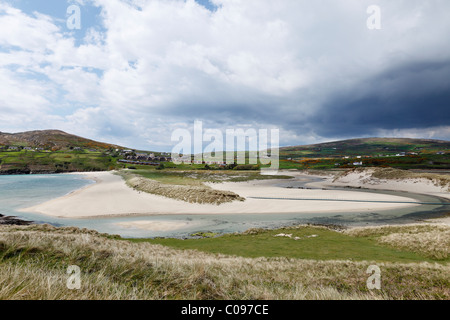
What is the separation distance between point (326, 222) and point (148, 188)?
32.9 metres

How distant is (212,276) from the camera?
5992 mm

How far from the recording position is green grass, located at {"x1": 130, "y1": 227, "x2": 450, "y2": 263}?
36.6 feet

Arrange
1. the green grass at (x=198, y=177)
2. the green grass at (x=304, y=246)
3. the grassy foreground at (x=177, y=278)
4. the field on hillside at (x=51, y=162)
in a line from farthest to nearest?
the field on hillside at (x=51, y=162) → the green grass at (x=198, y=177) → the green grass at (x=304, y=246) → the grassy foreground at (x=177, y=278)

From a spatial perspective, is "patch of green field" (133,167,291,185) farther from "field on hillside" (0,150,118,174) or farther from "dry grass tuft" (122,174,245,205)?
"field on hillside" (0,150,118,174)

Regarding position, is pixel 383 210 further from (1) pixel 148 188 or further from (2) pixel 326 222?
(1) pixel 148 188

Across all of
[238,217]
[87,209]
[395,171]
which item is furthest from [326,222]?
[395,171]

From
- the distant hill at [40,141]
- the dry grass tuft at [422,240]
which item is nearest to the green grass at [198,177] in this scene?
the dry grass tuft at [422,240]

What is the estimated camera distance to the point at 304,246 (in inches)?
528

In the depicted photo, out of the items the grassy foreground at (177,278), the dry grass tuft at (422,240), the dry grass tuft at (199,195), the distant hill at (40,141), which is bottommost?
the dry grass tuft at (199,195)

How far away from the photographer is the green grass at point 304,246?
11.1m

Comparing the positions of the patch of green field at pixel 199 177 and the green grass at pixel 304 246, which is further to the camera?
the patch of green field at pixel 199 177

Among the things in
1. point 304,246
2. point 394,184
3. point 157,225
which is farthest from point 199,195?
point 394,184

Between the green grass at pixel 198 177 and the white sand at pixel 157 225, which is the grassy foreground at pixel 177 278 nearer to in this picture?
the white sand at pixel 157 225
